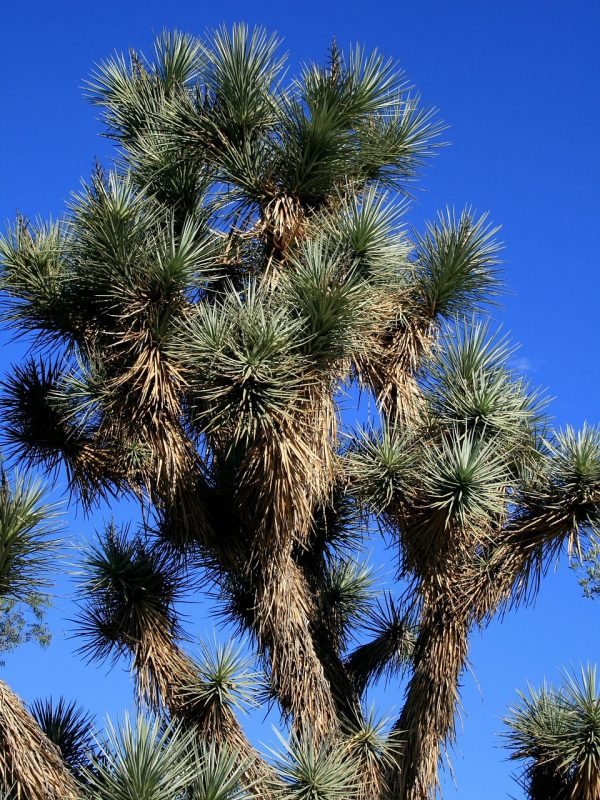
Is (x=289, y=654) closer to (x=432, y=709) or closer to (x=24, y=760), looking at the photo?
(x=432, y=709)

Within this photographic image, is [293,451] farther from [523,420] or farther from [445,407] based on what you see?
[523,420]

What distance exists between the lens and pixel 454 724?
385 inches

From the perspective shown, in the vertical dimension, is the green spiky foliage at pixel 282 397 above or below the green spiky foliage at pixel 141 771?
above

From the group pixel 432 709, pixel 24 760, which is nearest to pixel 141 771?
pixel 24 760

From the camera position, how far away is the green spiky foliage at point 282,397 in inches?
357

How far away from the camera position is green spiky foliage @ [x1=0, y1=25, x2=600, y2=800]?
9062 mm

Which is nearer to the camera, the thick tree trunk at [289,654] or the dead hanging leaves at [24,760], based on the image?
the dead hanging leaves at [24,760]

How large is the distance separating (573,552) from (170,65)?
5887 mm

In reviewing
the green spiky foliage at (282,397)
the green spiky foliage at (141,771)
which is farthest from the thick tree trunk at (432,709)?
the green spiky foliage at (141,771)

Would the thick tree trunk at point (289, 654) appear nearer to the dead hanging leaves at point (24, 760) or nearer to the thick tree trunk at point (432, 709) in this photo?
the thick tree trunk at point (432, 709)

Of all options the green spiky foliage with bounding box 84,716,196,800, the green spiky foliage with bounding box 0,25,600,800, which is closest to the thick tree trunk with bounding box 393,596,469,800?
the green spiky foliage with bounding box 0,25,600,800

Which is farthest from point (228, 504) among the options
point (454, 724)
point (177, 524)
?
point (454, 724)

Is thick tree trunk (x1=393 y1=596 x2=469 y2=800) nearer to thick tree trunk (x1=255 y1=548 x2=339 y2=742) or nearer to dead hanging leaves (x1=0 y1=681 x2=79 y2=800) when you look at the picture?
thick tree trunk (x1=255 y1=548 x2=339 y2=742)

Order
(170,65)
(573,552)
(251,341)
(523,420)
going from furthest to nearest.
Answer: (170,65)
(523,420)
(573,552)
(251,341)
